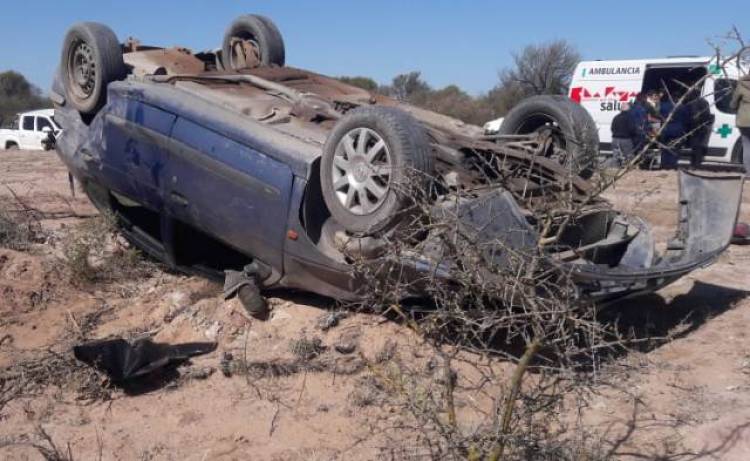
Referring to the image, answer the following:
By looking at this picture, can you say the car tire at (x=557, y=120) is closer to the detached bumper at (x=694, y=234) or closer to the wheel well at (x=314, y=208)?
the detached bumper at (x=694, y=234)

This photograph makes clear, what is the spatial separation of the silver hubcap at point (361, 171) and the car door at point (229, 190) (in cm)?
41

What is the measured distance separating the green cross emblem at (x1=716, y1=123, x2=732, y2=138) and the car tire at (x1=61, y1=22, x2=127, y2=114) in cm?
1138

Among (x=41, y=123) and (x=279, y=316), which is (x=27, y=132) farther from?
(x=279, y=316)

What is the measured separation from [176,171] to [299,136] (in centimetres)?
92

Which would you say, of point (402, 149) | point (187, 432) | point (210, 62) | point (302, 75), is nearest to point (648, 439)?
point (402, 149)

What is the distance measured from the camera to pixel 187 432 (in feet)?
13.0

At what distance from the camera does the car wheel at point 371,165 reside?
4.16 meters

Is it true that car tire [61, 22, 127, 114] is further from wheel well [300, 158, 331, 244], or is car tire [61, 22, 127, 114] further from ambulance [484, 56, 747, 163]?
ambulance [484, 56, 747, 163]

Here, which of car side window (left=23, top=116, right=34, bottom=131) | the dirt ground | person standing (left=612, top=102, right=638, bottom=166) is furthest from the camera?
car side window (left=23, top=116, right=34, bottom=131)

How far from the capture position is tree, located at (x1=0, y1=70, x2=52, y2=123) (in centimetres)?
3953

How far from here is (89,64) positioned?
6.27 meters

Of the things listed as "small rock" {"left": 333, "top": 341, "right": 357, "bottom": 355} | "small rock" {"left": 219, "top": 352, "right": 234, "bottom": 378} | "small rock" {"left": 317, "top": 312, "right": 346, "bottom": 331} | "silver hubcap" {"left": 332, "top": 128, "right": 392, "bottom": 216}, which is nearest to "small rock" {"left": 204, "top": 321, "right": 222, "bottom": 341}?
"small rock" {"left": 219, "top": 352, "right": 234, "bottom": 378}

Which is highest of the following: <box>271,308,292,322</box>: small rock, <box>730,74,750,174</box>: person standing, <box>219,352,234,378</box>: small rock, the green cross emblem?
<box>730,74,750,174</box>: person standing

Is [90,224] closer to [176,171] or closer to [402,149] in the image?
[176,171]
